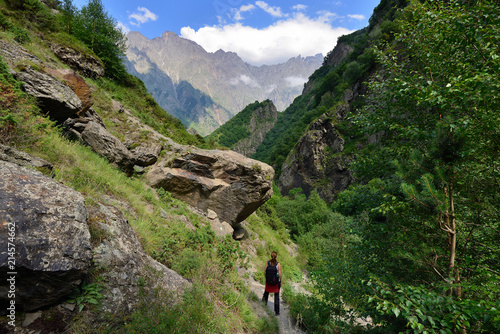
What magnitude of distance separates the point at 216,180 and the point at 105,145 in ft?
18.9

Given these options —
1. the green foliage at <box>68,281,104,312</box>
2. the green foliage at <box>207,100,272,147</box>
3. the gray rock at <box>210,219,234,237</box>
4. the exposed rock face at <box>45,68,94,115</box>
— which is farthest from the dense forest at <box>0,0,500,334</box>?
the green foliage at <box>207,100,272,147</box>

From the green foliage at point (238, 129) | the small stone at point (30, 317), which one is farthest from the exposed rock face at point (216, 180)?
the green foliage at point (238, 129)

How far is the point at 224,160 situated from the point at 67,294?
971 centimetres

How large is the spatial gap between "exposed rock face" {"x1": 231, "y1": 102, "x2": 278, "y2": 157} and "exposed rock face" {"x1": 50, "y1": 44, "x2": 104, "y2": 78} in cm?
9294

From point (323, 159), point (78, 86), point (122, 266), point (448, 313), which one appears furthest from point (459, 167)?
point (323, 159)

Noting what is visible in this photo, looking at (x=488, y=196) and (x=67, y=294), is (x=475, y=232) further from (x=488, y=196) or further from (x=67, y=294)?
(x=67, y=294)

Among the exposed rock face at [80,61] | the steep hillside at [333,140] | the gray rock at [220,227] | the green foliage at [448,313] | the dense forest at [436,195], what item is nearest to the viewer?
the green foliage at [448,313]

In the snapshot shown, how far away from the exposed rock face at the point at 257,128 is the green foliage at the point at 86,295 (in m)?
106

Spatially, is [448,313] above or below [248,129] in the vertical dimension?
below

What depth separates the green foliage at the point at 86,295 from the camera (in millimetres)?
2928

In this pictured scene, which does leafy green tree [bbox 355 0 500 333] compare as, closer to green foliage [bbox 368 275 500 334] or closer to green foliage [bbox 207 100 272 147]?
green foliage [bbox 368 275 500 334]

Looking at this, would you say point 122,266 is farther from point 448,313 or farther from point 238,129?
point 238,129

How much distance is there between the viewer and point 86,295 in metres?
3.05

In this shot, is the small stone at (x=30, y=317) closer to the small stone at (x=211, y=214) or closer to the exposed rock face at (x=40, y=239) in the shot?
the exposed rock face at (x=40, y=239)
